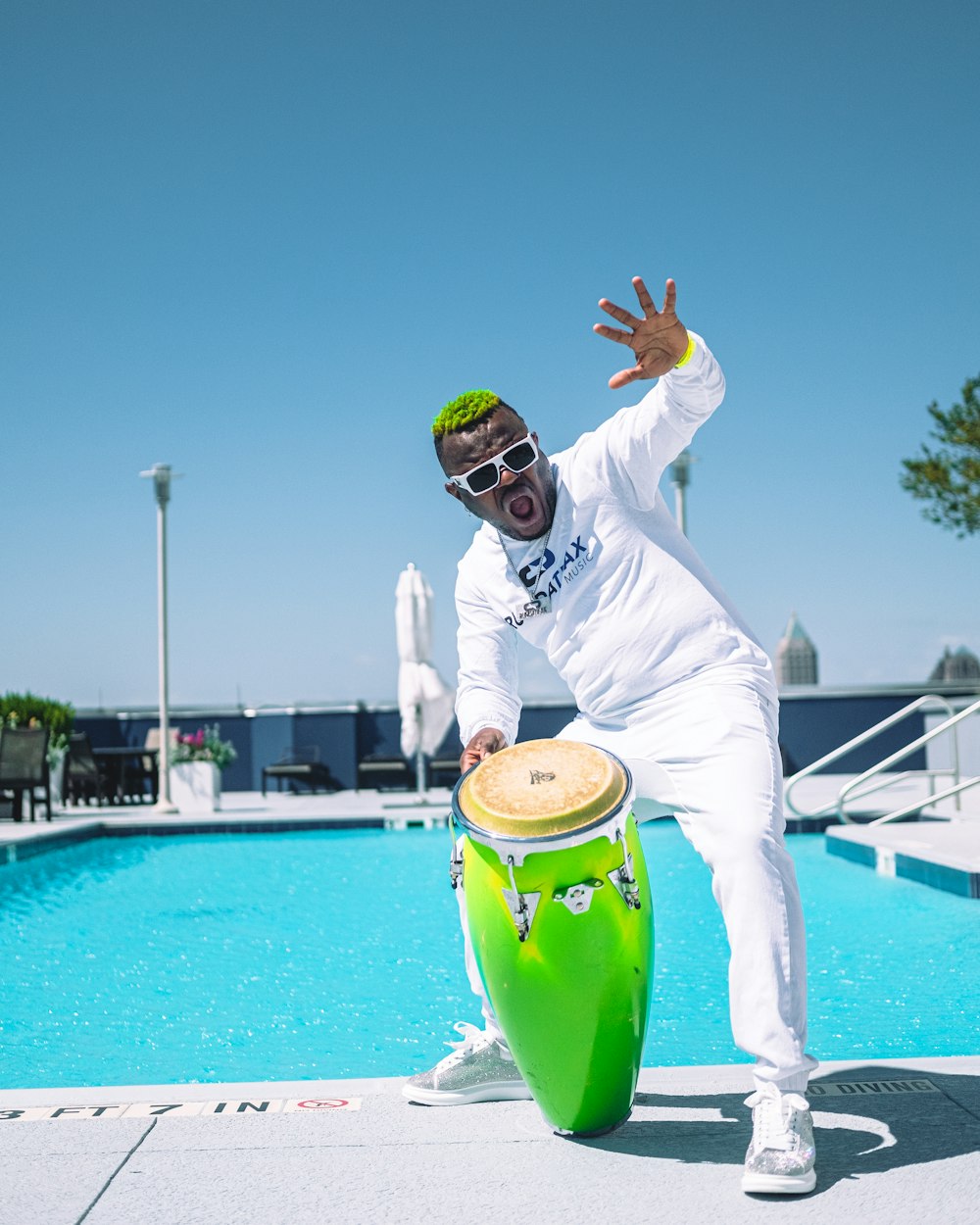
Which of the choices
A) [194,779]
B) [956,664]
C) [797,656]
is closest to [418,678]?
[194,779]

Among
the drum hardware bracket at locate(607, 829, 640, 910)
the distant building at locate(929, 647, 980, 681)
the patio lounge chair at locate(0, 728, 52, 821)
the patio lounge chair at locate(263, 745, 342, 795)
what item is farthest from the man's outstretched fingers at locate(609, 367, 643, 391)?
the distant building at locate(929, 647, 980, 681)

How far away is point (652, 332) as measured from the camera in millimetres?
2496

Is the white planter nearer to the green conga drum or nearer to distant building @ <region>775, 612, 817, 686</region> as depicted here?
the green conga drum

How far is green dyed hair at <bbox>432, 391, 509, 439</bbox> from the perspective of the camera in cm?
265

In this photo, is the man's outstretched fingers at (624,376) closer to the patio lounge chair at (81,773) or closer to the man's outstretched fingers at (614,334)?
the man's outstretched fingers at (614,334)

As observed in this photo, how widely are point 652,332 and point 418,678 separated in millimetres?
11678

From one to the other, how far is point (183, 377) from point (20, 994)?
14.6m

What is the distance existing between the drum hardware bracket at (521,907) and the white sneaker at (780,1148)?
1.76 feet

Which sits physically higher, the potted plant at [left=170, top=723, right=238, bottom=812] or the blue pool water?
the potted plant at [left=170, top=723, right=238, bottom=812]

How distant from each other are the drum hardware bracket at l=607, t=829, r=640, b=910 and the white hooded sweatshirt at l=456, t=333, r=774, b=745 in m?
0.42

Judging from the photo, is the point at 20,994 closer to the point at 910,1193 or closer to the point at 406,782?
the point at 910,1193

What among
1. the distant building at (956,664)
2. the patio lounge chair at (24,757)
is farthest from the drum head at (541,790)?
the distant building at (956,664)

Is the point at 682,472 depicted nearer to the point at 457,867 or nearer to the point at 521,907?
the point at 457,867

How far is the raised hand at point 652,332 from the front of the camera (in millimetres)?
2488
